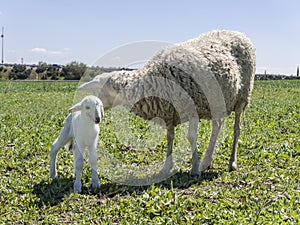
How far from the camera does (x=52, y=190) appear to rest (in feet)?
18.6

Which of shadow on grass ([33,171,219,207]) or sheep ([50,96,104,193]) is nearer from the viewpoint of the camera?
sheep ([50,96,104,193])

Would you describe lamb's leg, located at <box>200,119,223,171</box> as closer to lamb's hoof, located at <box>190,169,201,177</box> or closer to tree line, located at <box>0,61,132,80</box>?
lamb's hoof, located at <box>190,169,201,177</box>

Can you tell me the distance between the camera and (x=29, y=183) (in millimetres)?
6047

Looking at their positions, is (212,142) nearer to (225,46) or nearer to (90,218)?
(225,46)

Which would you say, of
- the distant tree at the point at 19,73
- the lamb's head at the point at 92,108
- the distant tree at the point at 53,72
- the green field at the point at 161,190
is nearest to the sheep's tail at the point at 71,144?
the green field at the point at 161,190

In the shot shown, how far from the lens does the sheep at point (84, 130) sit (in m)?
5.20

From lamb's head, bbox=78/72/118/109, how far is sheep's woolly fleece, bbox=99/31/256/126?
0.13ft

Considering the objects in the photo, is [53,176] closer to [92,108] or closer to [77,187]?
[77,187]

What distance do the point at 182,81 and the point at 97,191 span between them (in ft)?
6.01

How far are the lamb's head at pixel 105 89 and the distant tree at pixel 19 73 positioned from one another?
51380 millimetres

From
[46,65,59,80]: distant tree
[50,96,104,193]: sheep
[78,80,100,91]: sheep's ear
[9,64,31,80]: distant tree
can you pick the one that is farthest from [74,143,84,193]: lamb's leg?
[9,64,31,80]: distant tree

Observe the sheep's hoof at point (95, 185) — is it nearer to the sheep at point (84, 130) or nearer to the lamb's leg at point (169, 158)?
the sheep at point (84, 130)

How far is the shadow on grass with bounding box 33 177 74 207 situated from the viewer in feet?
17.6

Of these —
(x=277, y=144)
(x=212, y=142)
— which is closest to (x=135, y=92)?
(x=212, y=142)
